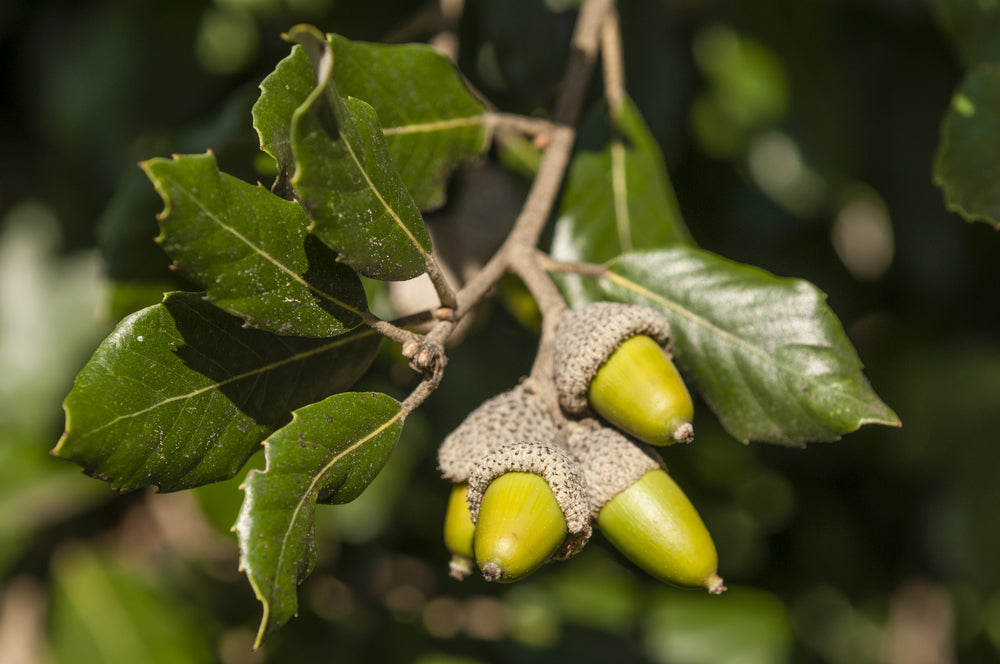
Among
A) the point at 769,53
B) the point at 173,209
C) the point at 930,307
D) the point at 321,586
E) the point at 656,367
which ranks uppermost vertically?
the point at 173,209

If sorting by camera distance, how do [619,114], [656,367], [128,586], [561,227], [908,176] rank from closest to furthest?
[656,367]
[561,227]
[619,114]
[908,176]
[128,586]

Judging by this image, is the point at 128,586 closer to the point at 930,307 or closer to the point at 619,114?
the point at 619,114

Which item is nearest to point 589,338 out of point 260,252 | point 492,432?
point 492,432

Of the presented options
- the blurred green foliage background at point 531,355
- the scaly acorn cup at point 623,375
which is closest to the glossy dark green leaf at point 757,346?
the scaly acorn cup at point 623,375

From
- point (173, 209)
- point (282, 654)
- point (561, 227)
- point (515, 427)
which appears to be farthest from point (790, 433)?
point (282, 654)

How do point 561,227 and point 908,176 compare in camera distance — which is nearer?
point 561,227

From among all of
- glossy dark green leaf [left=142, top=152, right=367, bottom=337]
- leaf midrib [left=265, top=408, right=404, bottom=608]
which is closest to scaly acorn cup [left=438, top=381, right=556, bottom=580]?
leaf midrib [left=265, top=408, right=404, bottom=608]

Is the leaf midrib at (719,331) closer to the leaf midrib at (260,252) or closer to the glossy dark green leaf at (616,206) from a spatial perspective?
the glossy dark green leaf at (616,206)
